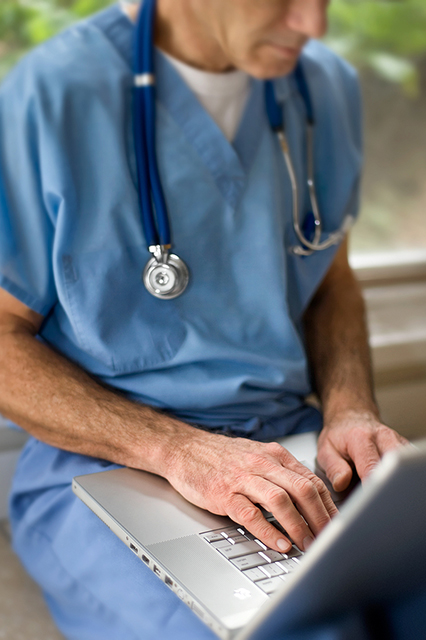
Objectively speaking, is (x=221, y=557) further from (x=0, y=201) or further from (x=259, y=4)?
(x=259, y=4)

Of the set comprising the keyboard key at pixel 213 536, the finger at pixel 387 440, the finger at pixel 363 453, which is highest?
the keyboard key at pixel 213 536

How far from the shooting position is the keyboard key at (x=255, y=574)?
67cm

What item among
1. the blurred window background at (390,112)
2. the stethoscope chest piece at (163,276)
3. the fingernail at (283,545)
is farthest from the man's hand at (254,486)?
the blurred window background at (390,112)

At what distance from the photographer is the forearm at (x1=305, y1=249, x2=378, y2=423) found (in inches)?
44.8

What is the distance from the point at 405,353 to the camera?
1752 mm

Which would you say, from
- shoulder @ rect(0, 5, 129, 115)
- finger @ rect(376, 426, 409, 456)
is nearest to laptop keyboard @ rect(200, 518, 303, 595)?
finger @ rect(376, 426, 409, 456)

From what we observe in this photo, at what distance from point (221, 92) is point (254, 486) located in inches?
26.5

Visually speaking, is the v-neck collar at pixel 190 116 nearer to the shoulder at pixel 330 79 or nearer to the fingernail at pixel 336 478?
the shoulder at pixel 330 79

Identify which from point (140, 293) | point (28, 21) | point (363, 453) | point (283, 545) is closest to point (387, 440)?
point (363, 453)

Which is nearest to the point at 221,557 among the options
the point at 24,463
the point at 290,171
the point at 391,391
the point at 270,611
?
the point at 270,611

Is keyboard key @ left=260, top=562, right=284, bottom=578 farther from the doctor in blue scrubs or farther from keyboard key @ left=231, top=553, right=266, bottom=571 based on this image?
the doctor in blue scrubs

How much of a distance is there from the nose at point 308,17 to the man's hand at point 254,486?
24.8 inches

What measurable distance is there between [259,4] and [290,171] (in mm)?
274

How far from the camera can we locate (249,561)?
2.29 feet
